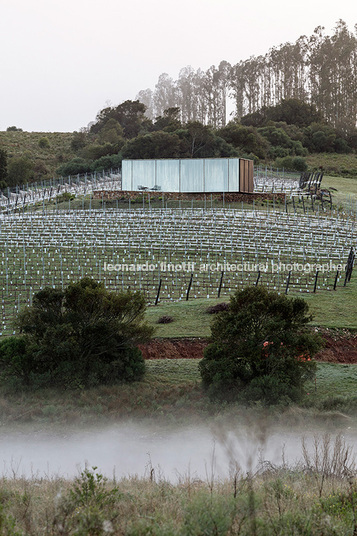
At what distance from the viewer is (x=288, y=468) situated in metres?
8.05

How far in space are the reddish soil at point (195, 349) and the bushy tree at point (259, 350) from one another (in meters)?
3.81

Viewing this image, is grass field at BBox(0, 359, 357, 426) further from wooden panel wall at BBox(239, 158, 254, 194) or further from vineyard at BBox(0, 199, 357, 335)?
wooden panel wall at BBox(239, 158, 254, 194)

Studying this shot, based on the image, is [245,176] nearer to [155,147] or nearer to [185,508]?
[155,147]

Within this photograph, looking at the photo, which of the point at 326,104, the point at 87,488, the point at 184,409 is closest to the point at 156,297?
the point at 184,409

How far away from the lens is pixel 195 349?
16156 mm

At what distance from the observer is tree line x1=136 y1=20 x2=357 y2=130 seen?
10256cm

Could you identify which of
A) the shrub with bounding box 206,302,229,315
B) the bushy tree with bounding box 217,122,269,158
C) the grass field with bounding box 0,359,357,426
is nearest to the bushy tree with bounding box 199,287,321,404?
the grass field with bounding box 0,359,357,426

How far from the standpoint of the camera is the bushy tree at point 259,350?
36.3ft

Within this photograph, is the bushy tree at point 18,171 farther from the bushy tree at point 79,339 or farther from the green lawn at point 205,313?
the bushy tree at point 79,339

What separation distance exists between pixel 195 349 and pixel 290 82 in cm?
10062

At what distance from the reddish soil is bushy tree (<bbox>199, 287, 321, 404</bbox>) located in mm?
3810

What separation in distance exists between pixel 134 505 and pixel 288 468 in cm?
235

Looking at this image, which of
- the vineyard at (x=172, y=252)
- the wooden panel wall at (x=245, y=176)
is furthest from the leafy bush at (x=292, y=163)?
the vineyard at (x=172, y=252)

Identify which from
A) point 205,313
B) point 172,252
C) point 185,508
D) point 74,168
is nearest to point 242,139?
point 74,168
